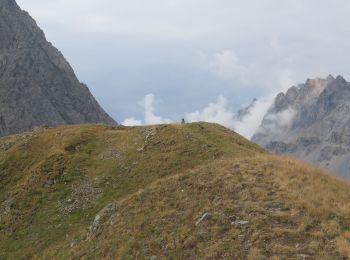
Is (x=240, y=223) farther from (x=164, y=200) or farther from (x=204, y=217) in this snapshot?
(x=164, y=200)

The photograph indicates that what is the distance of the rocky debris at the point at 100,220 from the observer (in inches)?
1312

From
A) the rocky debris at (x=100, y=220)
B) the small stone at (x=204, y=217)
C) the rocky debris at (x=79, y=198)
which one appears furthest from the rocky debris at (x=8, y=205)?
the small stone at (x=204, y=217)

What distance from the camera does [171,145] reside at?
47.5 m

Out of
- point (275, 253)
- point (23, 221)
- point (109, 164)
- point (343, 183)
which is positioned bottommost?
point (275, 253)

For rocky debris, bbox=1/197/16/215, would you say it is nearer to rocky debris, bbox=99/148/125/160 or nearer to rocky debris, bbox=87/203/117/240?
rocky debris, bbox=99/148/125/160

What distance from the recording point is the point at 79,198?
41656 mm

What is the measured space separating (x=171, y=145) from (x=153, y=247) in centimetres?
1902

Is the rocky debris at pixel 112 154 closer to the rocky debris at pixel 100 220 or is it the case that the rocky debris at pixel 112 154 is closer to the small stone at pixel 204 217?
the rocky debris at pixel 100 220

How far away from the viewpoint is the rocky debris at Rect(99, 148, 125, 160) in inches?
1881

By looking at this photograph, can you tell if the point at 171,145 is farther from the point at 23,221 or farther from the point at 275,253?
the point at 275,253

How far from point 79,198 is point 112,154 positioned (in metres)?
7.92

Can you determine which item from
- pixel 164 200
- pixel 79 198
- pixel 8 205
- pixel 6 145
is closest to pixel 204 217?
pixel 164 200

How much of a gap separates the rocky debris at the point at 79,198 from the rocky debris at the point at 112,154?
4.78m

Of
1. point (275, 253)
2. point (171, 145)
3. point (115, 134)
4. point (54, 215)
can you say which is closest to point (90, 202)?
point (54, 215)
